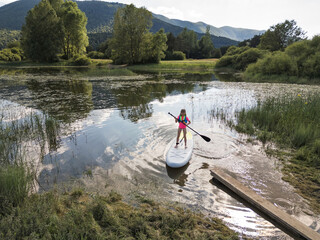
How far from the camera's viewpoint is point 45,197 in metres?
3.89

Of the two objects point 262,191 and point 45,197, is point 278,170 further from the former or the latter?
point 45,197

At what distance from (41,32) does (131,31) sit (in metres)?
21.4

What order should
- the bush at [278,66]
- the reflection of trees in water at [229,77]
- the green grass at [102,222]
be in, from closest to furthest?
the green grass at [102,222]
the bush at [278,66]
the reflection of trees in water at [229,77]

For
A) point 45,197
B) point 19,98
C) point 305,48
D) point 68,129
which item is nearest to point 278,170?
point 45,197

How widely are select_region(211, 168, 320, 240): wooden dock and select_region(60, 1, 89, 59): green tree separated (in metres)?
56.1

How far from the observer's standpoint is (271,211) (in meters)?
3.97

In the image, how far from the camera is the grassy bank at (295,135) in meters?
5.34

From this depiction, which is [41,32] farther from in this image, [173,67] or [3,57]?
[173,67]

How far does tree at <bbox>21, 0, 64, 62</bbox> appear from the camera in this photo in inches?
1863

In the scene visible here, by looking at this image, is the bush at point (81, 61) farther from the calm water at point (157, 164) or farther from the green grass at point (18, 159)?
the green grass at point (18, 159)

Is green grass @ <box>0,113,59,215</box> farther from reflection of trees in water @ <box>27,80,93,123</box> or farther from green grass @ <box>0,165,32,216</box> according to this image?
reflection of trees in water @ <box>27,80,93,123</box>

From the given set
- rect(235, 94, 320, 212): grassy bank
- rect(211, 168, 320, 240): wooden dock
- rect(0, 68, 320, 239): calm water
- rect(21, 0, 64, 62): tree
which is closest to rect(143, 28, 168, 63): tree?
rect(21, 0, 64, 62): tree

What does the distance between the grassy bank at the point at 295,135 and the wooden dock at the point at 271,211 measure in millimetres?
1077

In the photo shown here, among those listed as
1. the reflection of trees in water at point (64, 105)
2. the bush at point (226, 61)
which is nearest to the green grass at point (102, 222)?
the reflection of trees in water at point (64, 105)
